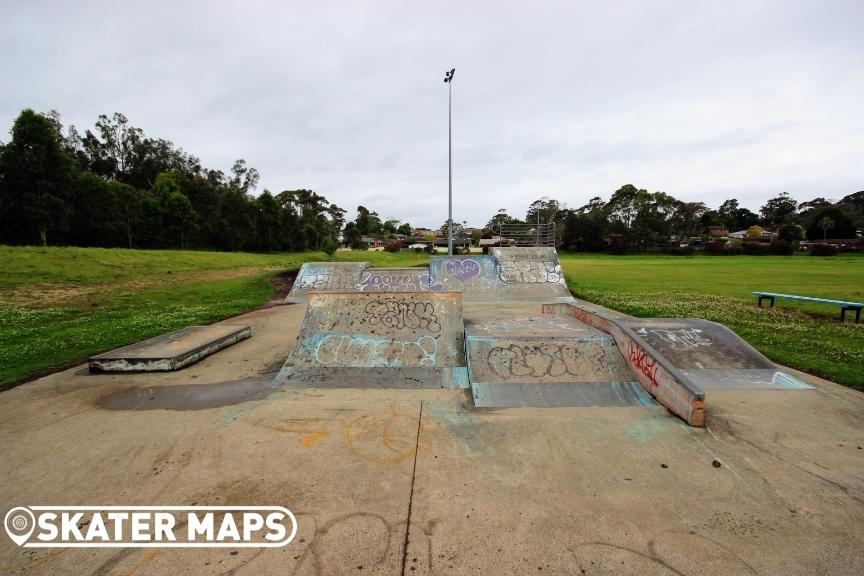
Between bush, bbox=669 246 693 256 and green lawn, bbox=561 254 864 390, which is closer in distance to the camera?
green lawn, bbox=561 254 864 390

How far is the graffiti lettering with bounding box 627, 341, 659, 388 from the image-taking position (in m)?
5.59

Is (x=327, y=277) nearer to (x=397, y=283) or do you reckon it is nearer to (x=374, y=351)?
(x=397, y=283)

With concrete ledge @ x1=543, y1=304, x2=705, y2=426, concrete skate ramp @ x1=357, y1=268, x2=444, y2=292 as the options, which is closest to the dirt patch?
concrete skate ramp @ x1=357, y1=268, x2=444, y2=292

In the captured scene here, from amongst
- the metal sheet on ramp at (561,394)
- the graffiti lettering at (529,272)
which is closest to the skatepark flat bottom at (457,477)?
the metal sheet on ramp at (561,394)

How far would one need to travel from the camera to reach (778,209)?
109625mm

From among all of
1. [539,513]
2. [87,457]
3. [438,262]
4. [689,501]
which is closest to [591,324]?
[689,501]

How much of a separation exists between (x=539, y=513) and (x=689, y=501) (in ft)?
4.61

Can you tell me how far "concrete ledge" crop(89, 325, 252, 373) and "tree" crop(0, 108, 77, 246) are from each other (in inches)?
1176

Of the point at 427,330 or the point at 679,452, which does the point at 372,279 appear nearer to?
the point at 427,330

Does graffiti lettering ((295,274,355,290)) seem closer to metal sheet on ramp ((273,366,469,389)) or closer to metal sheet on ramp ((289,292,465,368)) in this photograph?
metal sheet on ramp ((289,292,465,368))

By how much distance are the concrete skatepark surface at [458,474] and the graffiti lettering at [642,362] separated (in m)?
0.26

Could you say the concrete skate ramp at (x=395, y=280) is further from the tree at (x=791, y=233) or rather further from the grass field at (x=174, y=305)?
the tree at (x=791, y=233)

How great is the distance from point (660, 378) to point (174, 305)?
15859 millimetres

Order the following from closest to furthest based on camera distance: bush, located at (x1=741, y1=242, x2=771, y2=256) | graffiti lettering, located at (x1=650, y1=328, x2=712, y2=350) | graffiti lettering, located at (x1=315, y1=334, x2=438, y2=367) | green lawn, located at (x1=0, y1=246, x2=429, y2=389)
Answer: graffiti lettering, located at (x1=315, y1=334, x2=438, y2=367) < graffiti lettering, located at (x1=650, y1=328, x2=712, y2=350) < green lawn, located at (x1=0, y1=246, x2=429, y2=389) < bush, located at (x1=741, y1=242, x2=771, y2=256)
